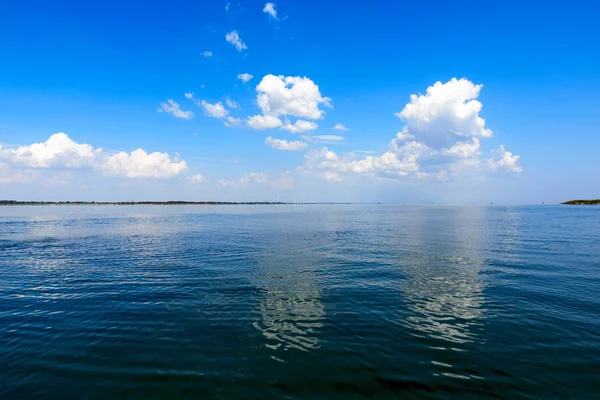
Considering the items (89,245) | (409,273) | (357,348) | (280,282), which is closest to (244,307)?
(280,282)

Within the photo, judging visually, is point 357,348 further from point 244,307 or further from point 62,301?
point 62,301

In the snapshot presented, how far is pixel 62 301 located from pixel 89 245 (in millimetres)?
29817

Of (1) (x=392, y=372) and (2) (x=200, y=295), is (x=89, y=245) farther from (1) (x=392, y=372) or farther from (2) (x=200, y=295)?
(1) (x=392, y=372)

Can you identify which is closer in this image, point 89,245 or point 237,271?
point 237,271

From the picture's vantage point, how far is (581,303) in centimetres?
1905

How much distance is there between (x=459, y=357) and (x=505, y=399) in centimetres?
258

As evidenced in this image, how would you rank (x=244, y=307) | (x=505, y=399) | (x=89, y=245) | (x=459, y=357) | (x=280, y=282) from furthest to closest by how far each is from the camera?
(x=89, y=245) → (x=280, y=282) → (x=244, y=307) → (x=459, y=357) → (x=505, y=399)

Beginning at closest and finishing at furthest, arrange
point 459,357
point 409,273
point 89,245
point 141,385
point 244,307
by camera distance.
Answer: point 141,385 → point 459,357 → point 244,307 → point 409,273 → point 89,245

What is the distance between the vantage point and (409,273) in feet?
89.6

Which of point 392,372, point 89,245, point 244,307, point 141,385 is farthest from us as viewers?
point 89,245

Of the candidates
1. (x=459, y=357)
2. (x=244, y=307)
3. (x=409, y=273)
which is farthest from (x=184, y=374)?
(x=409, y=273)

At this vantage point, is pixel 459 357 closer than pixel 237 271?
Yes

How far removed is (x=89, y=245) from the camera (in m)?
45.8

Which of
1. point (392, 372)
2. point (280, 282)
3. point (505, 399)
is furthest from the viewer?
point (280, 282)
